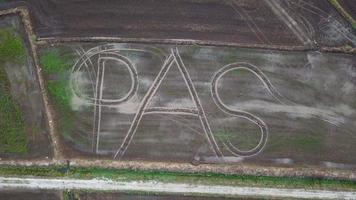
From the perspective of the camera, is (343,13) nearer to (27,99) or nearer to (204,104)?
(204,104)

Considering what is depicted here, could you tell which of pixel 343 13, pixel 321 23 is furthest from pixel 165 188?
pixel 343 13

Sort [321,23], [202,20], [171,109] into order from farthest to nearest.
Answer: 1. [321,23]
2. [202,20]
3. [171,109]

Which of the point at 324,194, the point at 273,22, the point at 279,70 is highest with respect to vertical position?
the point at 273,22

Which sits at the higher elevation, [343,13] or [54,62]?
[343,13]

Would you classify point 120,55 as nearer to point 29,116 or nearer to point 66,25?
point 66,25

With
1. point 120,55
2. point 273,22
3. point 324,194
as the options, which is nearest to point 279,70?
point 273,22

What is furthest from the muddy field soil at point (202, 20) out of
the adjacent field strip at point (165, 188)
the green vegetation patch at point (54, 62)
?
the adjacent field strip at point (165, 188)
